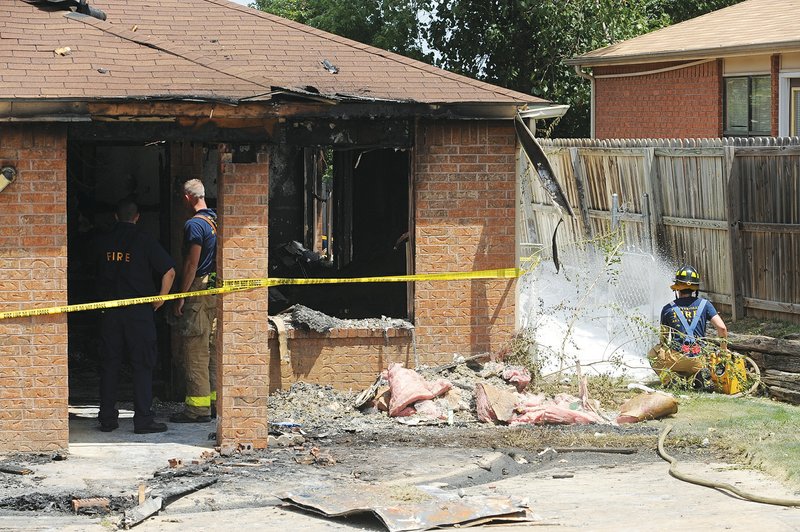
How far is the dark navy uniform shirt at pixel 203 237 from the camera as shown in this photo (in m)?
11.1

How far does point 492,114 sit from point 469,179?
65 centimetres

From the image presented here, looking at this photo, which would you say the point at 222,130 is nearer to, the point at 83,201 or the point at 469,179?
the point at 469,179

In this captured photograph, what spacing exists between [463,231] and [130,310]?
3210 millimetres

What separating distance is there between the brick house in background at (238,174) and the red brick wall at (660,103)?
28.5 ft

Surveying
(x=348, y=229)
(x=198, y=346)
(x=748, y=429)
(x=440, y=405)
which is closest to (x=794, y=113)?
(x=348, y=229)

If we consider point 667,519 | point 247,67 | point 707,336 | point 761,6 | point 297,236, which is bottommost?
point 667,519

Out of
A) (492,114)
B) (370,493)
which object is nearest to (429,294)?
(492,114)

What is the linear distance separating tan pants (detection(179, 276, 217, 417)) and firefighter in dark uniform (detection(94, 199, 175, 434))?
0.45 meters

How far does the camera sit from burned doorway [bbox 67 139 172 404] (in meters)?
13.1

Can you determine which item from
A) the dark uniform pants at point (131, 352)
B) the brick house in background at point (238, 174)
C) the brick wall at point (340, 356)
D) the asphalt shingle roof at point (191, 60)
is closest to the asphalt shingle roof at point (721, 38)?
the brick house in background at point (238, 174)

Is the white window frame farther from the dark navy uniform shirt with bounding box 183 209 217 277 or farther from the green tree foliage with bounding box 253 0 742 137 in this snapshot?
the dark navy uniform shirt with bounding box 183 209 217 277

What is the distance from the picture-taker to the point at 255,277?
33.1 feet

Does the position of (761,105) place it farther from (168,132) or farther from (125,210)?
(168,132)

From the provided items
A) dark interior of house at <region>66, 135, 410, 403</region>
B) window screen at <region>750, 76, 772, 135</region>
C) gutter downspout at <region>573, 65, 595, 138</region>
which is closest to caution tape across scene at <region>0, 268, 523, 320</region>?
dark interior of house at <region>66, 135, 410, 403</region>
